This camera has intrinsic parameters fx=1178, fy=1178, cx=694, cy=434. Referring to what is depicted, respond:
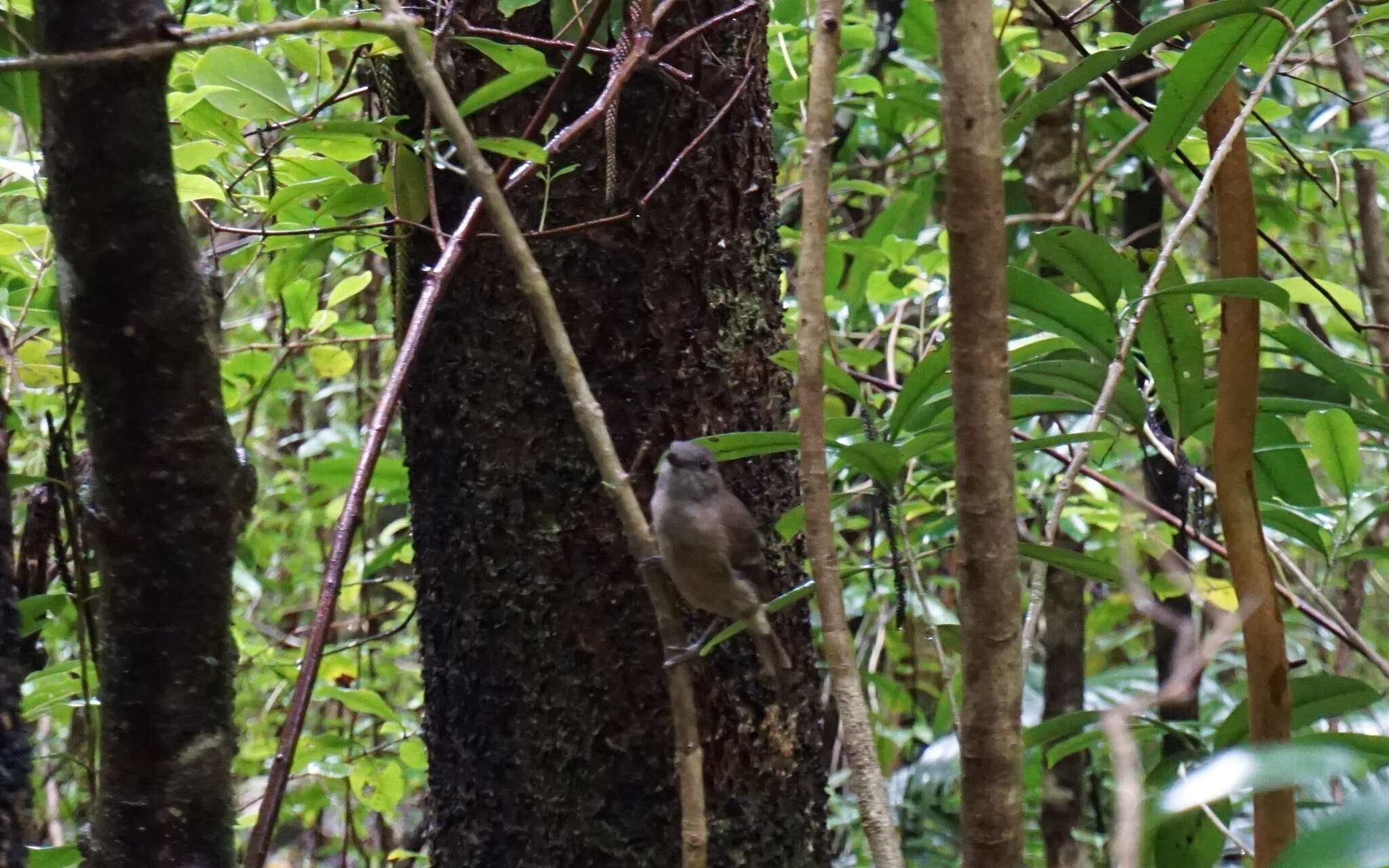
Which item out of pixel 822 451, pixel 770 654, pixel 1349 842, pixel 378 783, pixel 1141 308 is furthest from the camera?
pixel 378 783

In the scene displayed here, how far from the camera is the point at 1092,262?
166 cm

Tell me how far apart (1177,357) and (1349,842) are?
1225mm

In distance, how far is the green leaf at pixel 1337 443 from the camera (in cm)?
179

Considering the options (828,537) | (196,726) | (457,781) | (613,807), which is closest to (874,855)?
(828,537)

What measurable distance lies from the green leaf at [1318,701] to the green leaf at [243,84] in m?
1.56

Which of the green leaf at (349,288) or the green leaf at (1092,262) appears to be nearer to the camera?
the green leaf at (1092,262)

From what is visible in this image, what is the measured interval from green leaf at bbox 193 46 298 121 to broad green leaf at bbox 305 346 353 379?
1.93 m

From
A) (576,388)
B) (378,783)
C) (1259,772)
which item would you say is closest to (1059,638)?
(378,783)

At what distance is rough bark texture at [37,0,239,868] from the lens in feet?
3.26

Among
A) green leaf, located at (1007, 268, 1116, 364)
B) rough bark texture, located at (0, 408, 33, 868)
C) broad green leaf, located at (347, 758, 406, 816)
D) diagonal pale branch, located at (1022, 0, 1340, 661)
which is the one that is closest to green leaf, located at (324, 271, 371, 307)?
broad green leaf, located at (347, 758, 406, 816)

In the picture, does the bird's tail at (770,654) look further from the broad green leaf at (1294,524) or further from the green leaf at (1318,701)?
the broad green leaf at (1294,524)

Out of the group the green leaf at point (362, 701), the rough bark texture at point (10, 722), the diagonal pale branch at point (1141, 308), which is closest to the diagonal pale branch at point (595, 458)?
the rough bark texture at point (10, 722)

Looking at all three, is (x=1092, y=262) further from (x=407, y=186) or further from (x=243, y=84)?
(x=243, y=84)

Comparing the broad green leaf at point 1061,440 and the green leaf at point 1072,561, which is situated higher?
the broad green leaf at point 1061,440
